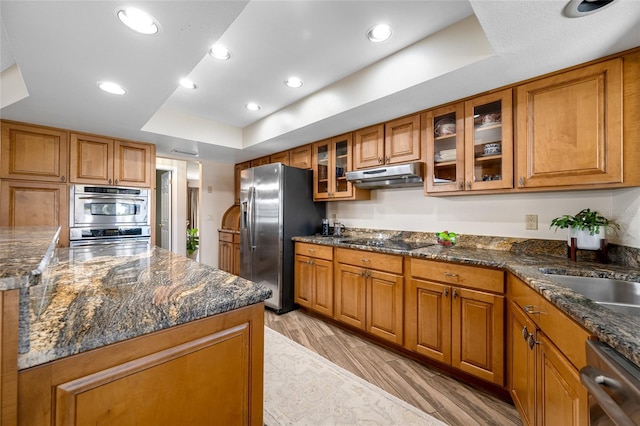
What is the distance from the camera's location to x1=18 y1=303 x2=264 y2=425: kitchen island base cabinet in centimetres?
63

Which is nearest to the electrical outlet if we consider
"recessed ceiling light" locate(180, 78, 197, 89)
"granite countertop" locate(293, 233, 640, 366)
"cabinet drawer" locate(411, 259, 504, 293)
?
"granite countertop" locate(293, 233, 640, 366)

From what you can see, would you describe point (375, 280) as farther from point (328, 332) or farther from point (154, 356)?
point (154, 356)

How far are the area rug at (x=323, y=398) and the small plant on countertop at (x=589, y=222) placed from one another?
1.53m

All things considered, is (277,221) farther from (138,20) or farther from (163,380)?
(163,380)

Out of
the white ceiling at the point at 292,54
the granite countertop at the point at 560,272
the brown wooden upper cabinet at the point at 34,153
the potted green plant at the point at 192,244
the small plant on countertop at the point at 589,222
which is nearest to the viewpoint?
the granite countertop at the point at 560,272

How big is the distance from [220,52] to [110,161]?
2.19m

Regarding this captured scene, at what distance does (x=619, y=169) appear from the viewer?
162 cm

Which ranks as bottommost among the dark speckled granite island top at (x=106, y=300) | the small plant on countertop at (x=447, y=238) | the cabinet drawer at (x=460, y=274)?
the cabinet drawer at (x=460, y=274)

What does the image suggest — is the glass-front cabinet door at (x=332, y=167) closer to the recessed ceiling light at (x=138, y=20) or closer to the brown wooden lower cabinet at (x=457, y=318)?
the brown wooden lower cabinet at (x=457, y=318)

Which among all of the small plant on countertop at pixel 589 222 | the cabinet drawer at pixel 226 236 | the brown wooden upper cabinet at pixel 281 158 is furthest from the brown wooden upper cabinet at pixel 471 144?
the cabinet drawer at pixel 226 236

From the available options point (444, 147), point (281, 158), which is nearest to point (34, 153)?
point (281, 158)

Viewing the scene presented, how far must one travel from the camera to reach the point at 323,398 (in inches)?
71.9

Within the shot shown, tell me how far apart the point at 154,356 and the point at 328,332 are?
2273mm

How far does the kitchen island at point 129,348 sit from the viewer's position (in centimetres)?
59
